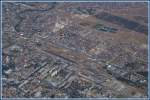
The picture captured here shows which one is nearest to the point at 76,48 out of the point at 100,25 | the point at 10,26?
the point at 100,25

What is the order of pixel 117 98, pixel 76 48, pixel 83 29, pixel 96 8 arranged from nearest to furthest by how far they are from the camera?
pixel 117 98
pixel 76 48
pixel 83 29
pixel 96 8

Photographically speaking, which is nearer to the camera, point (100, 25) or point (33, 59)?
point (33, 59)

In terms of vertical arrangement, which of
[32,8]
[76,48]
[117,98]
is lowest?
[117,98]

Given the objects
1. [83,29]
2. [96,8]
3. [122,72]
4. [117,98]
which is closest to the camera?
[117,98]

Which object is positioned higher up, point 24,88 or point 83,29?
point 83,29

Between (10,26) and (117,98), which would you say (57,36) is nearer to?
(10,26)

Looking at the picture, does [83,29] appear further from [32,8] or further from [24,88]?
[24,88]

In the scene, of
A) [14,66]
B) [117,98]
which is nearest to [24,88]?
[14,66]
